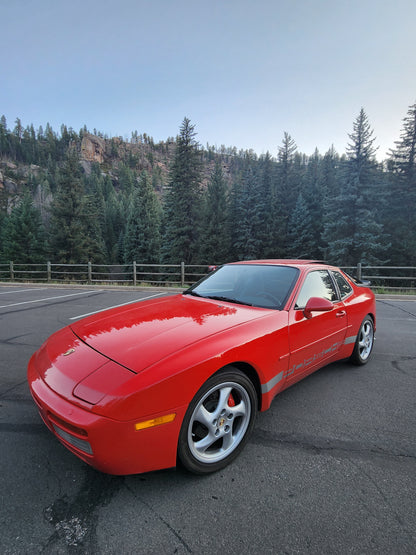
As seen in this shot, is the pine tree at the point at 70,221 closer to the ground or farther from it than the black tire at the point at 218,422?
farther from it

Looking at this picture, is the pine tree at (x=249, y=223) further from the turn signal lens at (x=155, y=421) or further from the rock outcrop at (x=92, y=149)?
the rock outcrop at (x=92, y=149)

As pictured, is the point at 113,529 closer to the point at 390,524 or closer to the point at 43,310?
the point at 390,524

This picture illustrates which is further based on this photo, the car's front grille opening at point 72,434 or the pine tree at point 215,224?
the pine tree at point 215,224

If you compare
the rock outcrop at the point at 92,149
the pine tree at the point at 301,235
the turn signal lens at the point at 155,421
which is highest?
the rock outcrop at the point at 92,149

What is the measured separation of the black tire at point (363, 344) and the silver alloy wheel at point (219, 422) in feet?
7.17

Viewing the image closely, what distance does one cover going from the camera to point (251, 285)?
120 inches

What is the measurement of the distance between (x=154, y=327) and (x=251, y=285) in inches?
48.7

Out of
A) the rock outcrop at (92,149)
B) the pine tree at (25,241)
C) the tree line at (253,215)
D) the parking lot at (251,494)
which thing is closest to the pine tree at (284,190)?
the tree line at (253,215)

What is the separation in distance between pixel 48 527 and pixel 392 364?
3.99 metres

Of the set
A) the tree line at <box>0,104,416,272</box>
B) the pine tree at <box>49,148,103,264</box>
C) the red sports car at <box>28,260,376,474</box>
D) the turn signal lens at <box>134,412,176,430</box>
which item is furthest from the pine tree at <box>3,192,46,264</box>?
the turn signal lens at <box>134,412,176,430</box>

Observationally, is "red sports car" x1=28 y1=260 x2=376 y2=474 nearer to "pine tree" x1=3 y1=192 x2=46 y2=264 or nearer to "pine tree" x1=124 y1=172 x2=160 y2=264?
"pine tree" x1=124 y1=172 x2=160 y2=264

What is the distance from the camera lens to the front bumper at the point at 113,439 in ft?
4.93

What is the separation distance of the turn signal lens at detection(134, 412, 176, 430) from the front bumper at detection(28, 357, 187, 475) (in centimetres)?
2

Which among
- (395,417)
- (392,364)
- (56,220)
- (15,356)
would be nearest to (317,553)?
(395,417)
